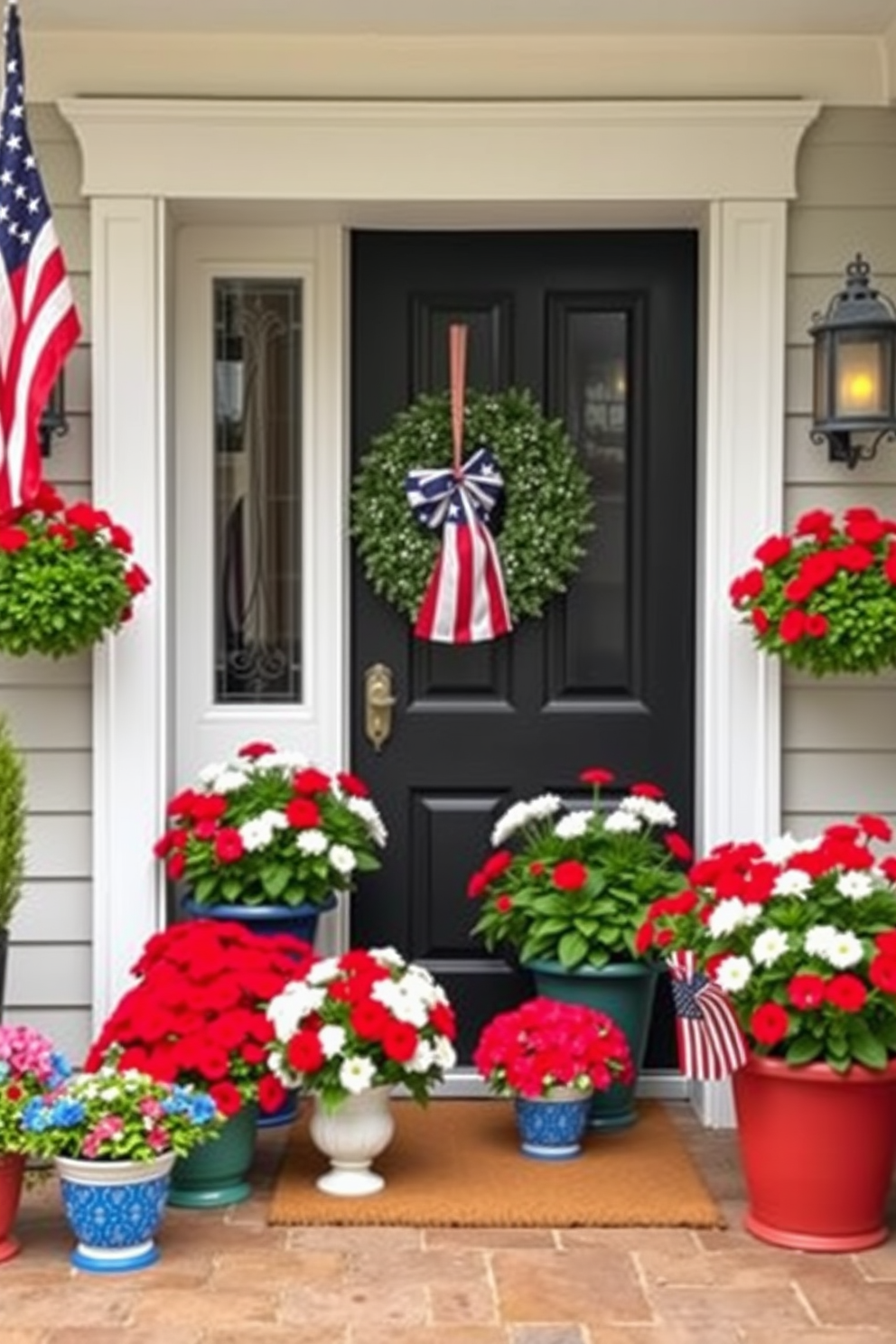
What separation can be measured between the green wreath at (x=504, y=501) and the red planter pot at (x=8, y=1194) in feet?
5.46

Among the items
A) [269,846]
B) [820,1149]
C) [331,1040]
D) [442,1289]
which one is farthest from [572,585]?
[442,1289]

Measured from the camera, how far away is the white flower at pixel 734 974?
Result: 354 cm

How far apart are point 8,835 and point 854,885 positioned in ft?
5.70

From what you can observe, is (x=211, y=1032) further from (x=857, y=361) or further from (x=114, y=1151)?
(x=857, y=361)

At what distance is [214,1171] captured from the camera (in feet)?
12.6

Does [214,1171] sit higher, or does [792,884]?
[792,884]

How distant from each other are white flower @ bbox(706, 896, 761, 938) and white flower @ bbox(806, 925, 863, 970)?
0.13 meters

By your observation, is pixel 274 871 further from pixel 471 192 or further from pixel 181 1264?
pixel 471 192

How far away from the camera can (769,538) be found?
4309 mm

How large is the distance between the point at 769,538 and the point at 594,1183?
1460 mm

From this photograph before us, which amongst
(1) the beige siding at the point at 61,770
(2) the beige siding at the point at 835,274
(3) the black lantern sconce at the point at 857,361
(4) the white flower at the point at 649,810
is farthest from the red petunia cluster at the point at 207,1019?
(3) the black lantern sconce at the point at 857,361

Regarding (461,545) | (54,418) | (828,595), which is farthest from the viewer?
(461,545)

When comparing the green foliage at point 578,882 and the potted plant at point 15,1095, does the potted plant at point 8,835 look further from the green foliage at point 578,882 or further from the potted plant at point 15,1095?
the green foliage at point 578,882

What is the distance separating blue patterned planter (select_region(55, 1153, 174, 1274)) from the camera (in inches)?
135
